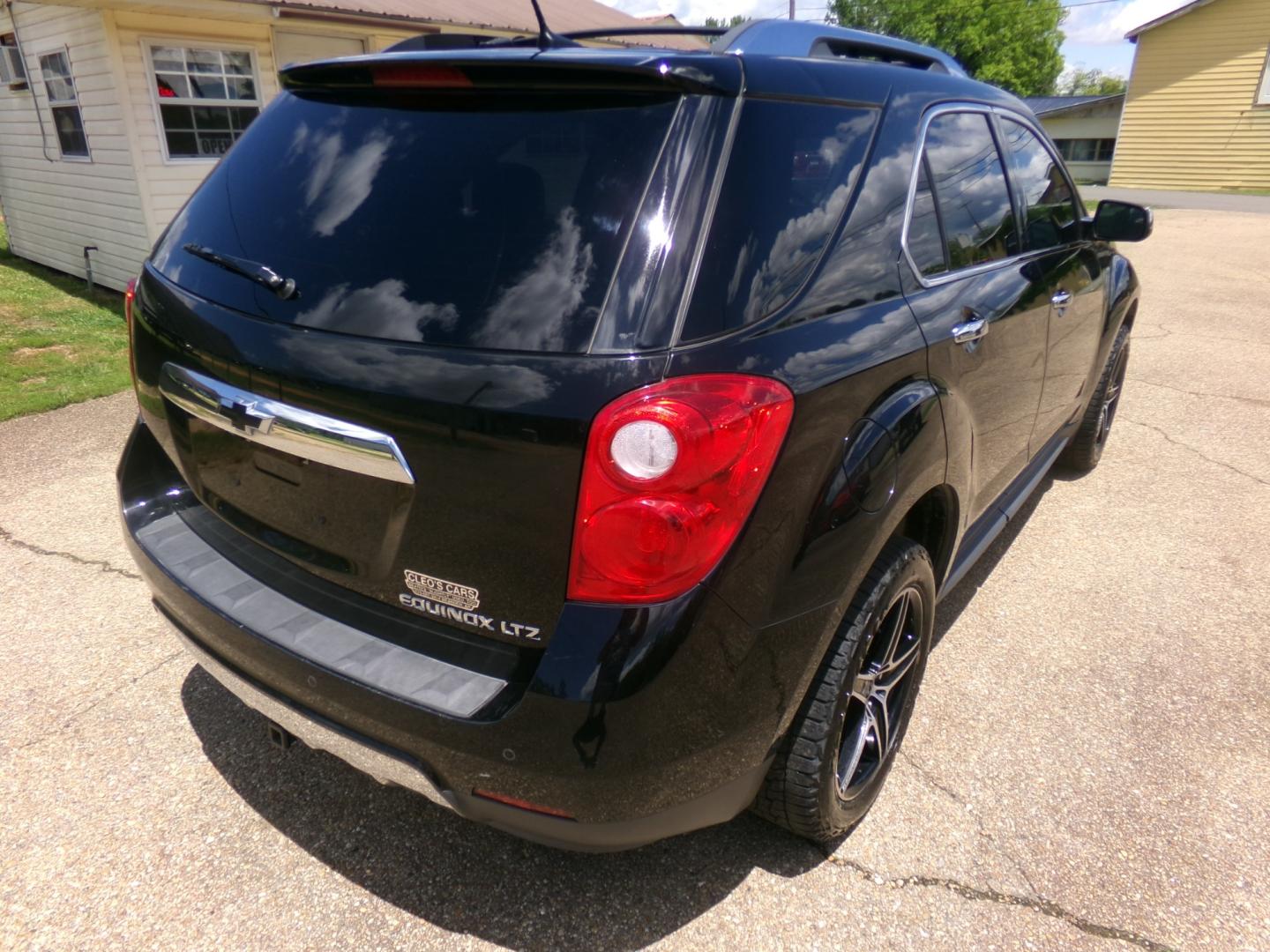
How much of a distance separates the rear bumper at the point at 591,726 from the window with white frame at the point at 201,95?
338 inches

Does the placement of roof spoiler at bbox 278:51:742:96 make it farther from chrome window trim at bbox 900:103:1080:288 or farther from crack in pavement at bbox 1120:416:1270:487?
crack in pavement at bbox 1120:416:1270:487

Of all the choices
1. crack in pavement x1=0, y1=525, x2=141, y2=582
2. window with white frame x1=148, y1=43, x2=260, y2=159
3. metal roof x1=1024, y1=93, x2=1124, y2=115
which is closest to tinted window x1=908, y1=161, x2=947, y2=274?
crack in pavement x1=0, y1=525, x2=141, y2=582

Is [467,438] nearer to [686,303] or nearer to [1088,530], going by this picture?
[686,303]

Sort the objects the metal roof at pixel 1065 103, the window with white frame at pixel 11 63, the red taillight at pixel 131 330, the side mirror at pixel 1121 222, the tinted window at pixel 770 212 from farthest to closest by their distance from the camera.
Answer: the metal roof at pixel 1065 103, the window with white frame at pixel 11 63, the side mirror at pixel 1121 222, the red taillight at pixel 131 330, the tinted window at pixel 770 212

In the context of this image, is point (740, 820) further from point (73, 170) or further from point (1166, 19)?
point (1166, 19)

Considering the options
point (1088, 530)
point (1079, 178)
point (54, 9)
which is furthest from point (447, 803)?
point (1079, 178)

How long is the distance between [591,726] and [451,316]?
0.81 meters

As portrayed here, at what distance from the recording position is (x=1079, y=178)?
35.8 meters

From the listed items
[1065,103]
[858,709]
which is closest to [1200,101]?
[1065,103]

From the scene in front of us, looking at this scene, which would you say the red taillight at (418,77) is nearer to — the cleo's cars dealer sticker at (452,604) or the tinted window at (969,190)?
the cleo's cars dealer sticker at (452,604)

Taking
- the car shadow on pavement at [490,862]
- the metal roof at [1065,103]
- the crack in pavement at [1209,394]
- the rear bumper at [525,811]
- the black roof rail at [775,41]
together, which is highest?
the black roof rail at [775,41]

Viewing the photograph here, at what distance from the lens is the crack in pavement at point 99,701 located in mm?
2546

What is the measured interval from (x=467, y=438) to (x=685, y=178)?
0.63m

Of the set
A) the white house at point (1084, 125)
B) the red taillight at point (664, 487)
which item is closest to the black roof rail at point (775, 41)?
the red taillight at point (664, 487)
